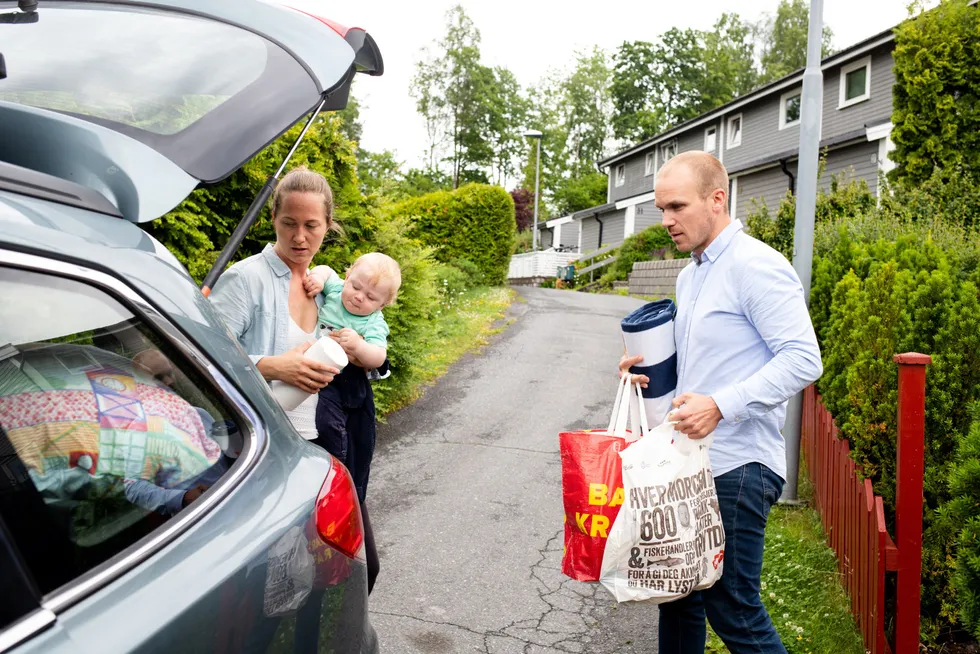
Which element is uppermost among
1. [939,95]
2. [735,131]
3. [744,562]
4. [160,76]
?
[735,131]

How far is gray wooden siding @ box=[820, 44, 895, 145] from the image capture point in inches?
901

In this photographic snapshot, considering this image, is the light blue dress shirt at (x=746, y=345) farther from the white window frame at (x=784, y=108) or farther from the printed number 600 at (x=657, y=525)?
the white window frame at (x=784, y=108)

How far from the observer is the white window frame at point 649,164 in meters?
40.8

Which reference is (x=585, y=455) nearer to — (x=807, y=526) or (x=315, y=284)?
(x=315, y=284)

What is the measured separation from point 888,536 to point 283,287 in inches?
96.5

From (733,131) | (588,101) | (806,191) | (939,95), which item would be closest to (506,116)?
(588,101)

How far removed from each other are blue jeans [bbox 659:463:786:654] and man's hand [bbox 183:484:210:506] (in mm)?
1740

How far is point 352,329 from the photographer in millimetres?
2957

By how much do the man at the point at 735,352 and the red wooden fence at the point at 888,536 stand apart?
527 millimetres

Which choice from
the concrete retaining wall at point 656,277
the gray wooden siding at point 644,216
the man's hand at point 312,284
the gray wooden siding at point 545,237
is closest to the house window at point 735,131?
the gray wooden siding at point 644,216

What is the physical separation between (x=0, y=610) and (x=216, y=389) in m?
0.62

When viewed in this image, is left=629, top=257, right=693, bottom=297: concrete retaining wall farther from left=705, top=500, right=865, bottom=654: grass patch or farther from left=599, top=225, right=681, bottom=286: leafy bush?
left=705, top=500, right=865, bottom=654: grass patch

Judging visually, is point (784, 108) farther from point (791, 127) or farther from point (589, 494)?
point (589, 494)

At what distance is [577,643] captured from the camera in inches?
154
